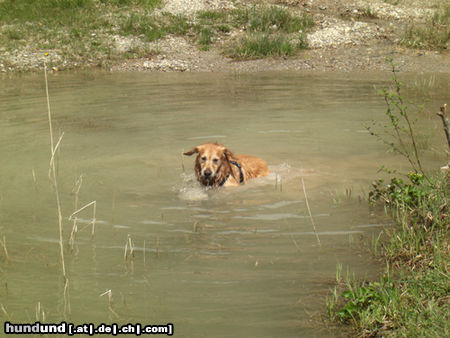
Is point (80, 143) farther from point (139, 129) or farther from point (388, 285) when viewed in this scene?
point (388, 285)

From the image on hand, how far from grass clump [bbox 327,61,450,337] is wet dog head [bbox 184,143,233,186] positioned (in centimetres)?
281

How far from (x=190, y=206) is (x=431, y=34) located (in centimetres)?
1364

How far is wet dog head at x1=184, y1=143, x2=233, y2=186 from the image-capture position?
802 cm

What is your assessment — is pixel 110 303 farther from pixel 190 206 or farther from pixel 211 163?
pixel 211 163

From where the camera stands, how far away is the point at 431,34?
18.2 m

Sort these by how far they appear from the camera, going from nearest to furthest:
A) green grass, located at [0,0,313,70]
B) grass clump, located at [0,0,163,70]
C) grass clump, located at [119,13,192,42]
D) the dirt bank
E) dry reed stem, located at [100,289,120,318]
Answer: dry reed stem, located at [100,289,120,318], the dirt bank, green grass, located at [0,0,313,70], grass clump, located at [0,0,163,70], grass clump, located at [119,13,192,42]

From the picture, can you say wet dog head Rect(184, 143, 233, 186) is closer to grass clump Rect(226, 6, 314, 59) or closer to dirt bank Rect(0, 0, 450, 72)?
dirt bank Rect(0, 0, 450, 72)

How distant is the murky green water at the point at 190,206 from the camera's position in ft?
14.6

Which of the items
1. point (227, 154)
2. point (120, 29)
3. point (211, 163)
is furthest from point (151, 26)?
point (211, 163)

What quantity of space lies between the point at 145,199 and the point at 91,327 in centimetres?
353

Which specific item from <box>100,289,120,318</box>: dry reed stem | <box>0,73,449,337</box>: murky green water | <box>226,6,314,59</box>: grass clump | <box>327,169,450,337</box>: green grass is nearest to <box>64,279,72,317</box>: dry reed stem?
<box>0,73,449,337</box>: murky green water

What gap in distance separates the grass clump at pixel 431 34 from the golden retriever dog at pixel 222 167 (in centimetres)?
1133

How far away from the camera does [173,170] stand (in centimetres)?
906

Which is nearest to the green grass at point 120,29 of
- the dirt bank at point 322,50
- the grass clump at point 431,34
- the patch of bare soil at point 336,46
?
the dirt bank at point 322,50
